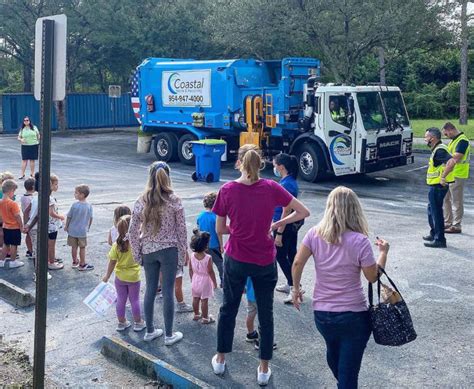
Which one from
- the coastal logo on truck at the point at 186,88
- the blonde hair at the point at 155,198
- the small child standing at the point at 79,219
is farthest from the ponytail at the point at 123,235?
the coastal logo on truck at the point at 186,88

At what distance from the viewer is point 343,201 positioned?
4.33 meters

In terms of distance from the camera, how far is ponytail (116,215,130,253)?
6.18 meters

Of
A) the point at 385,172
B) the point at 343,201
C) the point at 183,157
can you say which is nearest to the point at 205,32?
the point at 183,157

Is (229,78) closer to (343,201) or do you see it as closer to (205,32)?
(205,32)

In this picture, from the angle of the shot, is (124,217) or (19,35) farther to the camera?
(19,35)

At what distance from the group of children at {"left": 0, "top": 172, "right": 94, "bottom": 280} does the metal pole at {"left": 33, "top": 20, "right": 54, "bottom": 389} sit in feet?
11.4

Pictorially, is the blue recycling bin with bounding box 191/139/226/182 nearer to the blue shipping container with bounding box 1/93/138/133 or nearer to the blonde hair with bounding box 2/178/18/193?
the blonde hair with bounding box 2/178/18/193

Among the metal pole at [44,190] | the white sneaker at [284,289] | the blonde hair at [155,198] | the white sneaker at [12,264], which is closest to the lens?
the metal pole at [44,190]

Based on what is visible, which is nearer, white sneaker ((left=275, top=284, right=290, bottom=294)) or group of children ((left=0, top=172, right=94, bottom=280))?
white sneaker ((left=275, top=284, right=290, bottom=294))

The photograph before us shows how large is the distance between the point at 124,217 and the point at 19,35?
27.2m

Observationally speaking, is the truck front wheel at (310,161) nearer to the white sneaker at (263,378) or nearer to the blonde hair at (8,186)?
the blonde hair at (8,186)

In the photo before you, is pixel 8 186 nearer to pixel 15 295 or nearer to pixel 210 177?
pixel 15 295

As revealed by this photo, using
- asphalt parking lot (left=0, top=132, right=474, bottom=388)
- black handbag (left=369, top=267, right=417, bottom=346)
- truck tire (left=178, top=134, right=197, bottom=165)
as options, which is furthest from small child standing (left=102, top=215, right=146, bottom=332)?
truck tire (left=178, top=134, right=197, bottom=165)

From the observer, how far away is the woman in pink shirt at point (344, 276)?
4270mm
